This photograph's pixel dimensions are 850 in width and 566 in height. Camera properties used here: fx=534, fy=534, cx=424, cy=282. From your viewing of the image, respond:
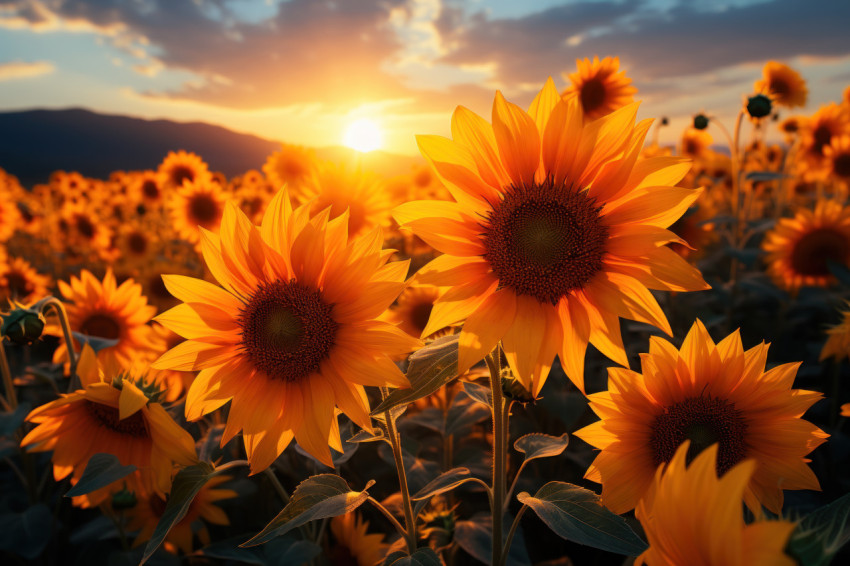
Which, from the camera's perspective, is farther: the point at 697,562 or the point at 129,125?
the point at 129,125

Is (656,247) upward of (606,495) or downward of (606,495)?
upward

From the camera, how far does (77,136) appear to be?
4853 cm

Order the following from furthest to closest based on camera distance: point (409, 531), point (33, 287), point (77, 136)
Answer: point (77, 136)
point (33, 287)
point (409, 531)

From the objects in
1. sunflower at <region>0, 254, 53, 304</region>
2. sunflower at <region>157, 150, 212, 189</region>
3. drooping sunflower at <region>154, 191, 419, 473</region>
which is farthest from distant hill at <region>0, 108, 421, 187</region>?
drooping sunflower at <region>154, 191, 419, 473</region>

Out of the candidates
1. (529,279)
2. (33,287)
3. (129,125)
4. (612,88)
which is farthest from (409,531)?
(129,125)

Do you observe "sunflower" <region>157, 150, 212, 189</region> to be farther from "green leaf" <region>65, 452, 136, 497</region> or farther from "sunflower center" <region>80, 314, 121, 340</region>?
"green leaf" <region>65, 452, 136, 497</region>

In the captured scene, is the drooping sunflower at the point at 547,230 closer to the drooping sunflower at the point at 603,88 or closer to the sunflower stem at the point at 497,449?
the sunflower stem at the point at 497,449

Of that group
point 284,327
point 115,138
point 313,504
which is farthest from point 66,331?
point 115,138

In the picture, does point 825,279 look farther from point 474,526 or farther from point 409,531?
point 409,531

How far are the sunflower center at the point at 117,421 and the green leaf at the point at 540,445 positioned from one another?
4.30ft

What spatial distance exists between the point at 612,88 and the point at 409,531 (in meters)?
3.84

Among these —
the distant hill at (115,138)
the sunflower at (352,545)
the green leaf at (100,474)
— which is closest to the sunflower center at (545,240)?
the green leaf at (100,474)

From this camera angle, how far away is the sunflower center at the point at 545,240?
1346mm

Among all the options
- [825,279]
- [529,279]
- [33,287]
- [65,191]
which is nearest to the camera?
[529,279]
